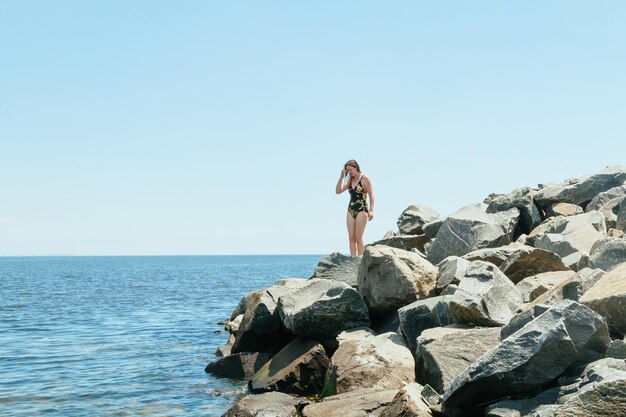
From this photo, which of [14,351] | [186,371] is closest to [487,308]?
[186,371]

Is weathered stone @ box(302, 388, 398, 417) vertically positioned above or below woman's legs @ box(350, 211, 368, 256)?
below

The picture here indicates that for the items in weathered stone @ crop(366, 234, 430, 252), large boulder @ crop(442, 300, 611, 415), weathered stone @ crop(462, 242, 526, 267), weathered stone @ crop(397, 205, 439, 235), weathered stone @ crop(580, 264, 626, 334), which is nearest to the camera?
large boulder @ crop(442, 300, 611, 415)

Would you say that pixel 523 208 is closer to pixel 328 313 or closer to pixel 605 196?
pixel 605 196

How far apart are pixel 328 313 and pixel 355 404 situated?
3.62 m

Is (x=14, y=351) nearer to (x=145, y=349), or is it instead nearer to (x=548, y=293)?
(x=145, y=349)

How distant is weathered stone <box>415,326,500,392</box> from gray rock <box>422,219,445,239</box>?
28.3ft

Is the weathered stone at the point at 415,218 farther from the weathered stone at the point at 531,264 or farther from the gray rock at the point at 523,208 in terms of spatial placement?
the weathered stone at the point at 531,264

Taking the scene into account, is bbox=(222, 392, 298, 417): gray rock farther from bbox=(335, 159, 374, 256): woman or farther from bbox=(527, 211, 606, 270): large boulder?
bbox=(335, 159, 374, 256): woman

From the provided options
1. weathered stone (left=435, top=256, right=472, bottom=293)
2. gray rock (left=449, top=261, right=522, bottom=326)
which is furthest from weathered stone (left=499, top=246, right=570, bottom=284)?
gray rock (left=449, top=261, right=522, bottom=326)

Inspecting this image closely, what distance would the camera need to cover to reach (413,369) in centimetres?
1036

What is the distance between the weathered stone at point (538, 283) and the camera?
10820mm

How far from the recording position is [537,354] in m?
7.57

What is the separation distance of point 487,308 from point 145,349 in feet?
47.2

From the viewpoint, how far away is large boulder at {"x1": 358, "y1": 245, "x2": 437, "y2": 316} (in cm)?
1228
